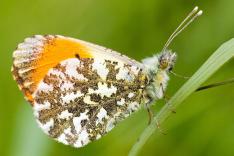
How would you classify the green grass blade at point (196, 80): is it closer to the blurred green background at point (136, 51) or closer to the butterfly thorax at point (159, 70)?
the butterfly thorax at point (159, 70)

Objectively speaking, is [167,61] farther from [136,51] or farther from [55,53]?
[136,51]

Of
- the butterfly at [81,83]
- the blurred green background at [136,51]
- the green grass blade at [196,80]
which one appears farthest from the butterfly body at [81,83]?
the green grass blade at [196,80]

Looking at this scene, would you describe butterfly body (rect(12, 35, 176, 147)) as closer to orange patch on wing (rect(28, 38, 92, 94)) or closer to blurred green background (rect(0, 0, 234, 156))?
orange patch on wing (rect(28, 38, 92, 94))

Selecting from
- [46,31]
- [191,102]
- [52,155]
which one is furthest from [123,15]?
[52,155]

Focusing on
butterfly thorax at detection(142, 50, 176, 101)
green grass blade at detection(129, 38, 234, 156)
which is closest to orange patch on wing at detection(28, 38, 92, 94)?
butterfly thorax at detection(142, 50, 176, 101)

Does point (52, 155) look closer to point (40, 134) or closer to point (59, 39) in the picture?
point (40, 134)

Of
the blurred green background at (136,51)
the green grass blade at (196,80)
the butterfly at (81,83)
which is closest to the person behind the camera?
the green grass blade at (196,80)
